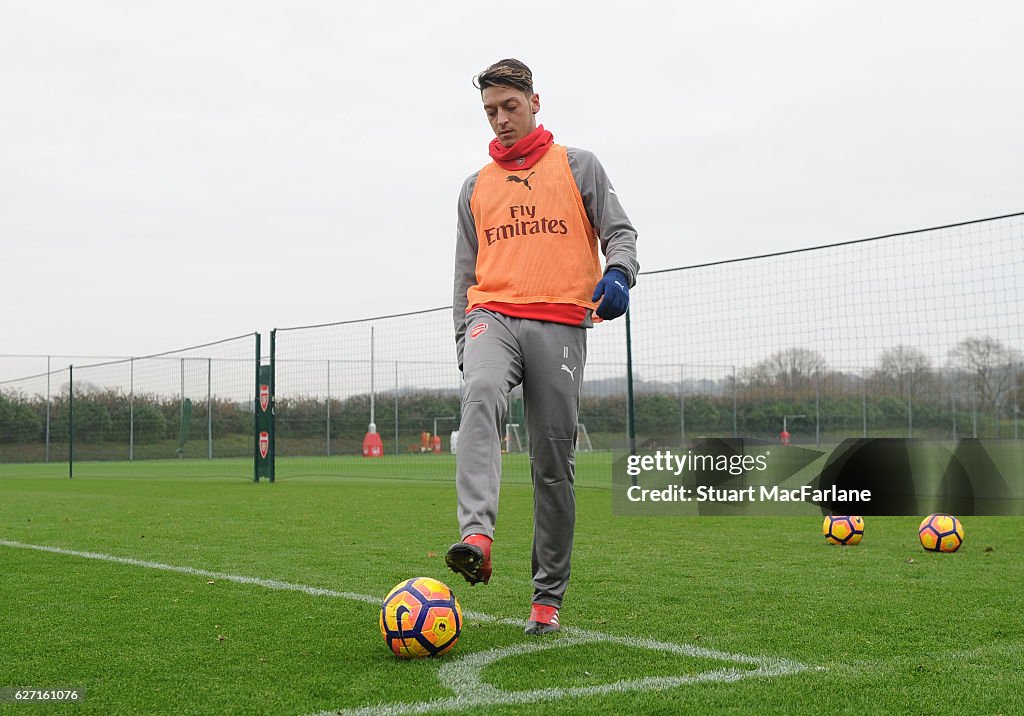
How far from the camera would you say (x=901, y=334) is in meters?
A: 11.4

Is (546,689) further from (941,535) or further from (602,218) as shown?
(941,535)

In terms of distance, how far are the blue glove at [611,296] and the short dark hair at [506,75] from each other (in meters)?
0.81

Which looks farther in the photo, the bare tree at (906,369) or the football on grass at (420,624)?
the bare tree at (906,369)

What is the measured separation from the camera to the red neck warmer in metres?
3.87

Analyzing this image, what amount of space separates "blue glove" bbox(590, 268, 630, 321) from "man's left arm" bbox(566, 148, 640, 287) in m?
0.15

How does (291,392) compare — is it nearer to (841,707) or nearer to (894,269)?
(894,269)

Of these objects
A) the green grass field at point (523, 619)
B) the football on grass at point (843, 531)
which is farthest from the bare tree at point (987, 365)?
the football on grass at point (843, 531)

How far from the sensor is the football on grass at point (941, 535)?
631cm

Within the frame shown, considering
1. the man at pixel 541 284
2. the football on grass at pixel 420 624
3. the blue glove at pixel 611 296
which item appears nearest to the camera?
the football on grass at pixel 420 624

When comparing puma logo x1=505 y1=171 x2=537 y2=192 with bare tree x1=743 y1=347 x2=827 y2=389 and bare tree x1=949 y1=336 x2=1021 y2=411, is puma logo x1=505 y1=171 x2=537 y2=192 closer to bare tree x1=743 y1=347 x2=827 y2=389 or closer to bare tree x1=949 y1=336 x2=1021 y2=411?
bare tree x1=949 y1=336 x2=1021 y2=411

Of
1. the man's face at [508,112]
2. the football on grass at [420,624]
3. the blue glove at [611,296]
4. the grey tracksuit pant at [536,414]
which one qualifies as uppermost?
the man's face at [508,112]

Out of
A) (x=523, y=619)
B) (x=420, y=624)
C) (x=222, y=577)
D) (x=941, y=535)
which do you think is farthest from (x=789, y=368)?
(x=420, y=624)

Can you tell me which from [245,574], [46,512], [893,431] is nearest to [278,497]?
[46,512]

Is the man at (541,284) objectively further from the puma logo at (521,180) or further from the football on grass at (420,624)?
the football on grass at (420,624)
